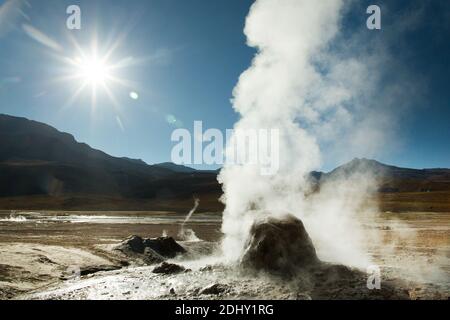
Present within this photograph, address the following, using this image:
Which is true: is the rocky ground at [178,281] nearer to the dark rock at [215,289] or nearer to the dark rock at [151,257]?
the dark rock at [215,289]

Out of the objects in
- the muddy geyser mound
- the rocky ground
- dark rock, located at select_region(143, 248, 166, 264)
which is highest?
the muddy geyser mound

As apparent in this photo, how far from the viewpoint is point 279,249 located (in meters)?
15.4

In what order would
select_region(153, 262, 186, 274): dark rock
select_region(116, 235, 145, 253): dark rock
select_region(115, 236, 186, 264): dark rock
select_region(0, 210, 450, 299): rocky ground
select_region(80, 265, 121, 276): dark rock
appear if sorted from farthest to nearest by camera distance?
1. select_region(116, 235, 145, 253): dark rock
2. select_region(115, 236, 186, 264): dark rock
3. select_region(80, 265, 121, 276): dark rock
4. select_region(153, 262, 186, 274): dark rock
5. select_region(0, 210, 450, 299): rocky ground

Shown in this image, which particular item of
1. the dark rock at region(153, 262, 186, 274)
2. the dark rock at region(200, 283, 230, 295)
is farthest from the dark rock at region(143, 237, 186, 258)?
the dark rock at region(200, 283, 230, 295)

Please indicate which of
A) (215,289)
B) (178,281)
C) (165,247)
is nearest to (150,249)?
(165,247)

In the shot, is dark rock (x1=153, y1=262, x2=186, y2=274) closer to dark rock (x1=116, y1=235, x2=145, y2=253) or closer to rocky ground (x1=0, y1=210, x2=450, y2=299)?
rocky ground (x1=0, y1=210, x2=450, y2=299)

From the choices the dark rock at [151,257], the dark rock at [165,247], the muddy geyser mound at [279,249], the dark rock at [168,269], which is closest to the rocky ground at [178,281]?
the dark rock at [168,269]

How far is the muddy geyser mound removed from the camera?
15.0 metres

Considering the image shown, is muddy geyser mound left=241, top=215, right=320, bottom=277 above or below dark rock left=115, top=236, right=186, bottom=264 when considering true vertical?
above

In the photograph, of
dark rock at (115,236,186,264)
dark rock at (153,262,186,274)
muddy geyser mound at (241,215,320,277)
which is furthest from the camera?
dark rock at (115,236,186,264)

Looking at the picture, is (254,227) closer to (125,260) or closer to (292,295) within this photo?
(292,295)

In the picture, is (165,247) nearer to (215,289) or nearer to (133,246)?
(133,246)

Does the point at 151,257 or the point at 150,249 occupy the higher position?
the point at 150,249
